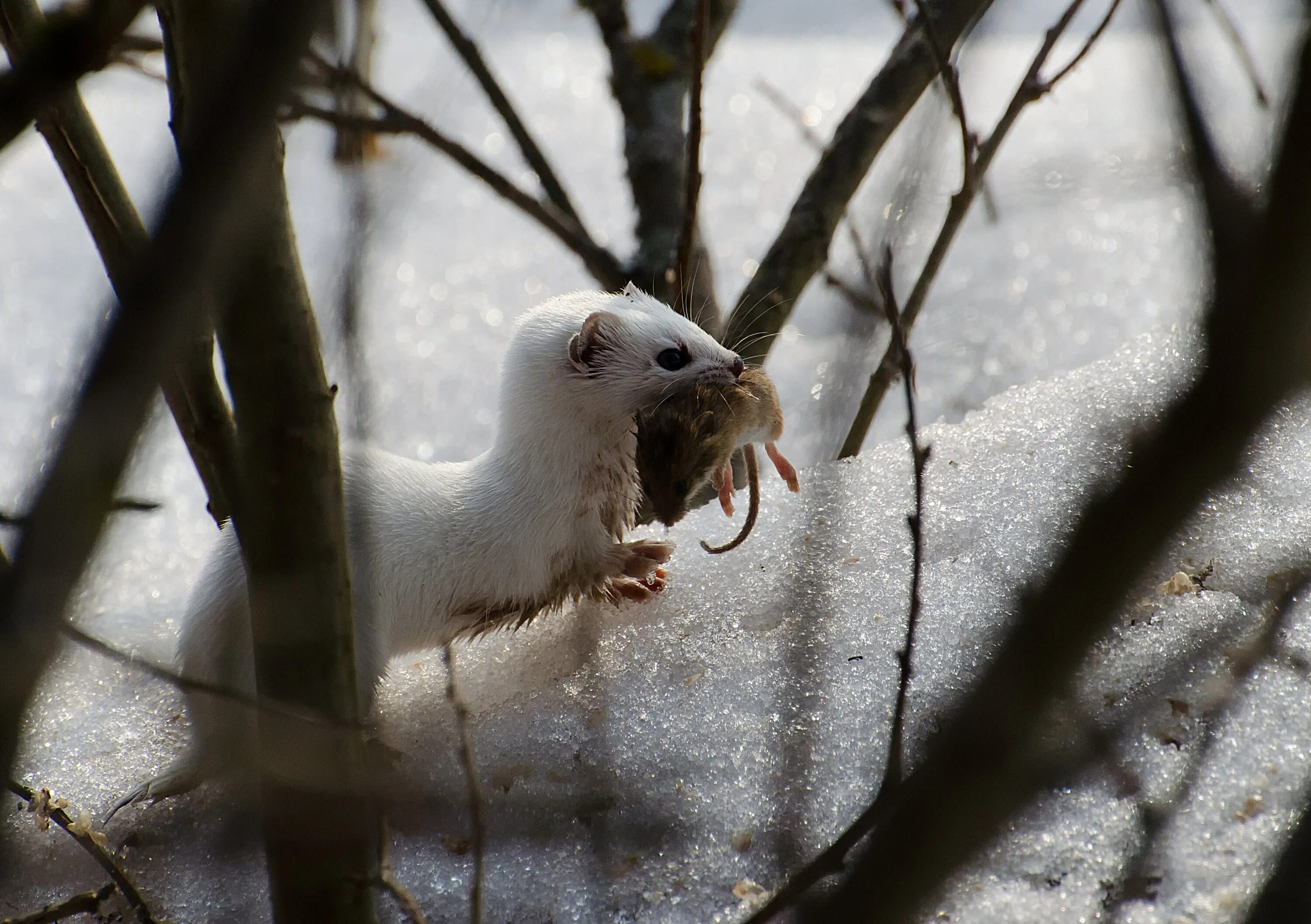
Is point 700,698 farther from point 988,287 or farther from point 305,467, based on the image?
point 988,287

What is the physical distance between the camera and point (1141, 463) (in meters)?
0.46

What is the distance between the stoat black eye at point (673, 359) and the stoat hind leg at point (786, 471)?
0.23 metres

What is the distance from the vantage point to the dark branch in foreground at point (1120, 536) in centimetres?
45

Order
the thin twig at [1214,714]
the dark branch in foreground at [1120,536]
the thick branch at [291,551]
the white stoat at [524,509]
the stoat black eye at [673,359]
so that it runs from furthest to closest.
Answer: the stoat black eye at [673,359]
the white stoat at [524,509]
the thin twig at [1214,714]
the thick branch at [291,551]
the dark branch in foreground at [1120,536]

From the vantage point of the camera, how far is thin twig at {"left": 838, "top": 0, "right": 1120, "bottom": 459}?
197 cm

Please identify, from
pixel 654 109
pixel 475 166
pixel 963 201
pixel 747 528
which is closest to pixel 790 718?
pixel 747 528

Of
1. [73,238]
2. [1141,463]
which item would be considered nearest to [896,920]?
[1141,463]

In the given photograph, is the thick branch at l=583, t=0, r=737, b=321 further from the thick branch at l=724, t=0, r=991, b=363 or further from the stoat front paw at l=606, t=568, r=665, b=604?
the stoat front paw at l=606, t=568, r=665, b=604

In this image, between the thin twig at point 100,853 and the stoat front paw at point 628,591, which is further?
the stoat front paw at point 628,591

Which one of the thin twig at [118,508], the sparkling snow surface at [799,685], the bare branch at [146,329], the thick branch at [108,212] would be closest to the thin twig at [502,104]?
the sparkling snow surface at [799,685]

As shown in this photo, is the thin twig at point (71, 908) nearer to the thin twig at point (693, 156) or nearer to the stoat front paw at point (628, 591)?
the stoat front paw at point (628, 591)

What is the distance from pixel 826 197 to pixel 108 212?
4.74ft

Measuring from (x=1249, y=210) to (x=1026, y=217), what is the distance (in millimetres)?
3622

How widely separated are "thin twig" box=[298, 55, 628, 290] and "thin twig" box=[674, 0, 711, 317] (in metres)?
0.17
